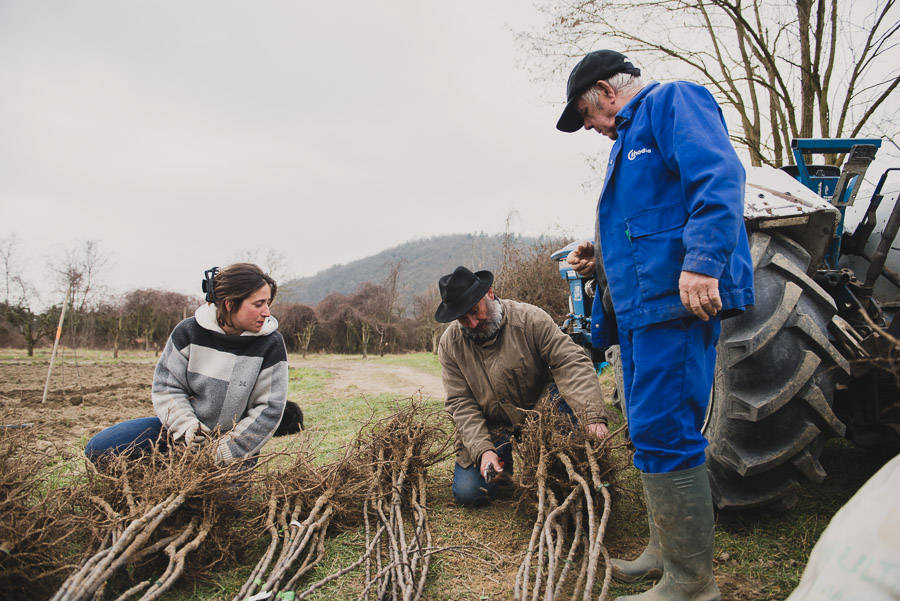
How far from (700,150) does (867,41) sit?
924 centimetres

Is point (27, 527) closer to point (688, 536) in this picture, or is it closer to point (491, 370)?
point (491, 370)

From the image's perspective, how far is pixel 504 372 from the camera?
10.4 feet

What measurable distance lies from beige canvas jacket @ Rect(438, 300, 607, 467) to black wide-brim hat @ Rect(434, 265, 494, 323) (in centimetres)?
A: 22

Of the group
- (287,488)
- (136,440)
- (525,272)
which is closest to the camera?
(287,488)

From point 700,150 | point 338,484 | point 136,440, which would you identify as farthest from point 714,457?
point 136,440

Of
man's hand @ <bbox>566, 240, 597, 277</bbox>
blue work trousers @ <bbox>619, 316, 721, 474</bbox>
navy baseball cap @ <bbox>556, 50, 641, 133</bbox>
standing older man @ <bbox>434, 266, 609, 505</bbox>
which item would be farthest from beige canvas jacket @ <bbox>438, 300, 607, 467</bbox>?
navy baseball cap @ <bbox>556, 50, 641, 133</bbox>

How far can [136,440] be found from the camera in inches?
109

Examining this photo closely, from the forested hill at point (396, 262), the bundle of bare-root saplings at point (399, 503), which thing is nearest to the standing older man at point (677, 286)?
the bundle of bare-root saplings at point (399, 503)

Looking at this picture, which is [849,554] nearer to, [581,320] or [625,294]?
[625,294]

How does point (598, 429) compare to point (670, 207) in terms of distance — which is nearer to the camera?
point (670, 207)

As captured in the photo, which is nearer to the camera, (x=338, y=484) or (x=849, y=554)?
(x=849, y=554)

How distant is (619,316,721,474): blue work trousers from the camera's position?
1706mm

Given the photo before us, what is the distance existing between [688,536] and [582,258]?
1.25 metres

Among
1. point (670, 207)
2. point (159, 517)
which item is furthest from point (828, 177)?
point (159, 517)
